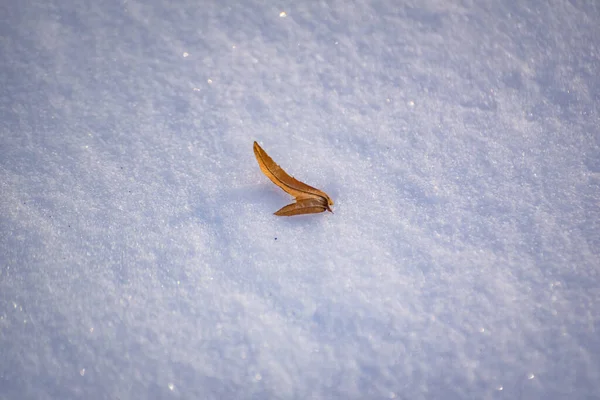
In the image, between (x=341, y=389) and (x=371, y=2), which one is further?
(x=371, y=2)

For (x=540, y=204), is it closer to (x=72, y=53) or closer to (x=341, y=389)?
(x=341, y=389)

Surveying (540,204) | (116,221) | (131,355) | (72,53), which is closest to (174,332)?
(131,355)

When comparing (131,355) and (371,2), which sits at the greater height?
(371,2)

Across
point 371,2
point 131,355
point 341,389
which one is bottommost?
point 131,355
